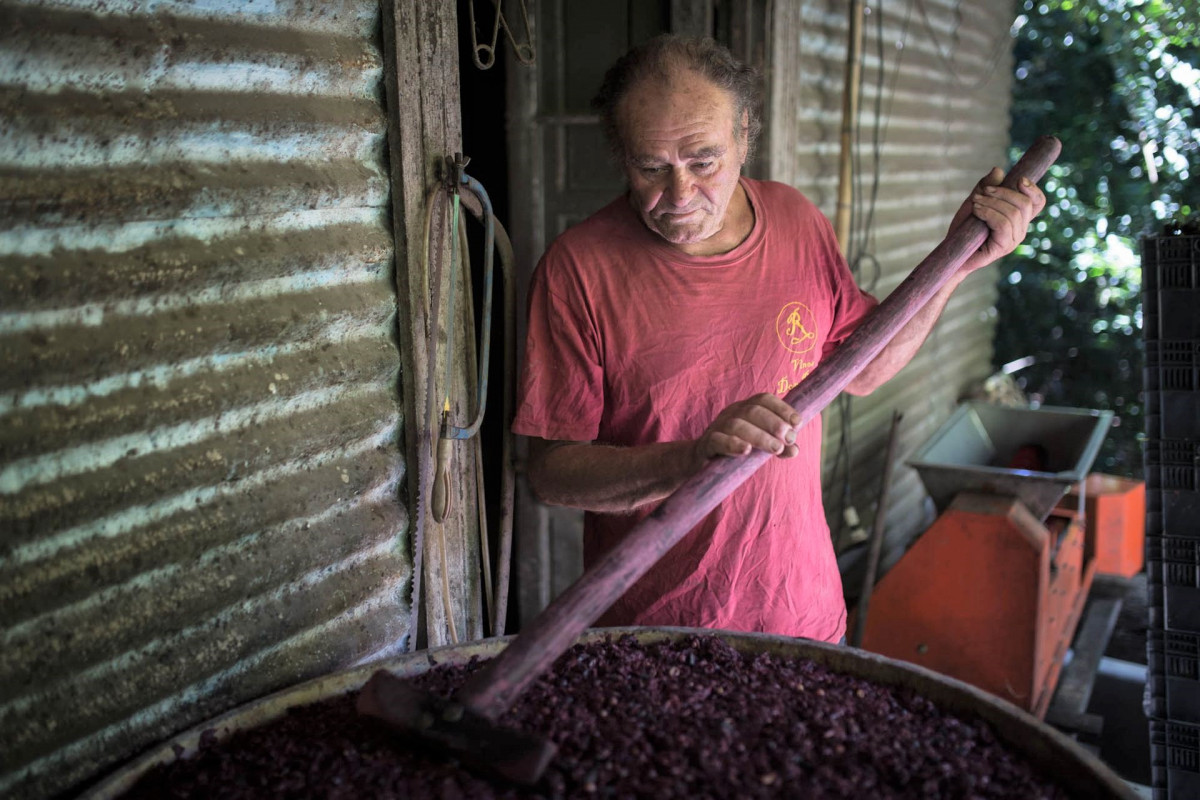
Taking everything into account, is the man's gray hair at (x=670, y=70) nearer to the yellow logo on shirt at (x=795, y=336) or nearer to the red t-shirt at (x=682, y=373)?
the red t-shirt at (x=682, y=373)

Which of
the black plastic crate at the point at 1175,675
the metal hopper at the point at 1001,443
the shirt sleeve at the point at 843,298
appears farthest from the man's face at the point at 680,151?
the metal hopper at the point at 1001,443

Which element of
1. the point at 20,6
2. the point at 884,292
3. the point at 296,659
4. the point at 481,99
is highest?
the point at 481,99

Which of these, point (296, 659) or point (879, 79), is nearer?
point (296, 659)

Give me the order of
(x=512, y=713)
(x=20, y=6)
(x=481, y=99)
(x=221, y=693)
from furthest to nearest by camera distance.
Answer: (x=481, y=99), (x=221, y=693), (x=512, y=713), (x=20, y=6)

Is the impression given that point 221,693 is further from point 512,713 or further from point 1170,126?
point 1170,126

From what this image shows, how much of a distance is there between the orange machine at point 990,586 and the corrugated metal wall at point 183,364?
2794mm

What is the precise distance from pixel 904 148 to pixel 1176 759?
377cm

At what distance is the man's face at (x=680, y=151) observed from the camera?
6.59 feet

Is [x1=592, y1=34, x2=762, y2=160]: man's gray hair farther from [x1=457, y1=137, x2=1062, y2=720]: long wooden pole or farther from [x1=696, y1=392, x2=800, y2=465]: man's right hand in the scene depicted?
[x1=696, y1=392, x2=800, y2=465]: man's right hand

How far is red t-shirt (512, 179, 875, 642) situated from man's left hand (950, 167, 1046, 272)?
1.43 ft

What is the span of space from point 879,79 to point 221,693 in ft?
15.2

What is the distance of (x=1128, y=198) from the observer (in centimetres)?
772

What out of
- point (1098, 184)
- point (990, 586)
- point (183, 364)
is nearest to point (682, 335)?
point (183, 364)

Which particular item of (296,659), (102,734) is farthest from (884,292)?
(102,734)
